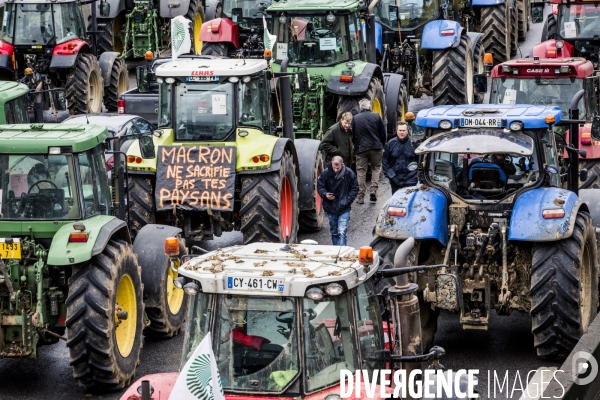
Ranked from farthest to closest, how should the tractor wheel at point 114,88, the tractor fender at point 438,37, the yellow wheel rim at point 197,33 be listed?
1. the yellow wheel rim at point 197,33
2. the tractor wheel at point 114,88
3. the tractor fender at point 438,37

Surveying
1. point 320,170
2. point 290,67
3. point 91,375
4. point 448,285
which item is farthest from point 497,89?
Result: point 91,375

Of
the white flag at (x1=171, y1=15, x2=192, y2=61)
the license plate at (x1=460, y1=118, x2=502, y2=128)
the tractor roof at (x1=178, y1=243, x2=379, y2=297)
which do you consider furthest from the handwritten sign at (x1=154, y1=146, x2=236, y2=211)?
the tractor roof at (x1=178, y1=243, x2=379, y2=297)

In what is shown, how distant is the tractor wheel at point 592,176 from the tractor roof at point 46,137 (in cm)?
604

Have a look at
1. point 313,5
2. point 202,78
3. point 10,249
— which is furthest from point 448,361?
point 313,5

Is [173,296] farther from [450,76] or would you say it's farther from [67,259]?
[450,76]

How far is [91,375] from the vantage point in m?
12.5

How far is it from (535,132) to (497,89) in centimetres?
432

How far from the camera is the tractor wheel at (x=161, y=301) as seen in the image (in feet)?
45.3

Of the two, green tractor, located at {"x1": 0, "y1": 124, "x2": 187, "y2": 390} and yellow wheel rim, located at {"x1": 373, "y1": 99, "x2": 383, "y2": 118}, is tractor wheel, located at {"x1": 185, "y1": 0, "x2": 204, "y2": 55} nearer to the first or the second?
yellow wheel rim, located at {"x1": 373, "y1": 99, "x2": 383, "y2": 118}

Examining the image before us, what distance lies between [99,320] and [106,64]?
13.3m

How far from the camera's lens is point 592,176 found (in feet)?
54.8

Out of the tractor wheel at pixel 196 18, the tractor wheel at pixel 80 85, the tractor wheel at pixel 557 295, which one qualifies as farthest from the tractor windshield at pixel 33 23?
the tractor wheel at pixel 557 295

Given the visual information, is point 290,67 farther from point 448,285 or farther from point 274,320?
point 274,320

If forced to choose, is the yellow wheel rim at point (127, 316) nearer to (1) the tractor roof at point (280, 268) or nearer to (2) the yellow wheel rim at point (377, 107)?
(1) the tractor roof at point (280, 268)
